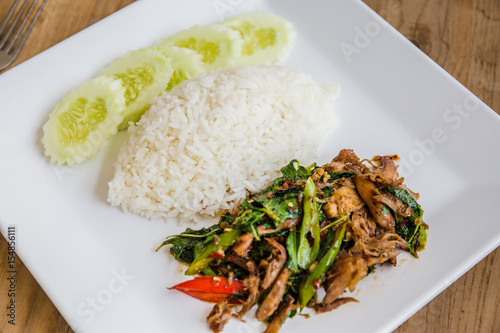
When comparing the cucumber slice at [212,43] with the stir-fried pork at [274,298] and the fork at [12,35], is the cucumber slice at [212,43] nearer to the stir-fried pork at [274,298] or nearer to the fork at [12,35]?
the fork at [12,35]

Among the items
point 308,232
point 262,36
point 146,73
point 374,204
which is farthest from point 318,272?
point 262,36

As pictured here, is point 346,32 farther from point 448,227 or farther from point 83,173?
point 83,173

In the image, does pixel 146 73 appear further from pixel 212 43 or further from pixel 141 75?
pixel 212 43

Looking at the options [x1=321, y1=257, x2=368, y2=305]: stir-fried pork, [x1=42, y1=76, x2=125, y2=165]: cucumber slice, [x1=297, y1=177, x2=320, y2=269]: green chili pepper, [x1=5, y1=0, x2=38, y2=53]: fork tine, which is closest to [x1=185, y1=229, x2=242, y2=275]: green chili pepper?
[x1=297, y1=177, x2=320, y2=269]: green chili pepper

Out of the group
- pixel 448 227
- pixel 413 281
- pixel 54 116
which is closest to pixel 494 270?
pixel 448 227

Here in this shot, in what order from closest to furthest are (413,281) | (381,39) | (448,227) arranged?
(413,281) → (448,227) → (381,39)

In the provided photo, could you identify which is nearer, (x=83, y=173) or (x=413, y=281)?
(x=413, y=281)

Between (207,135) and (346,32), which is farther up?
(346,32)
